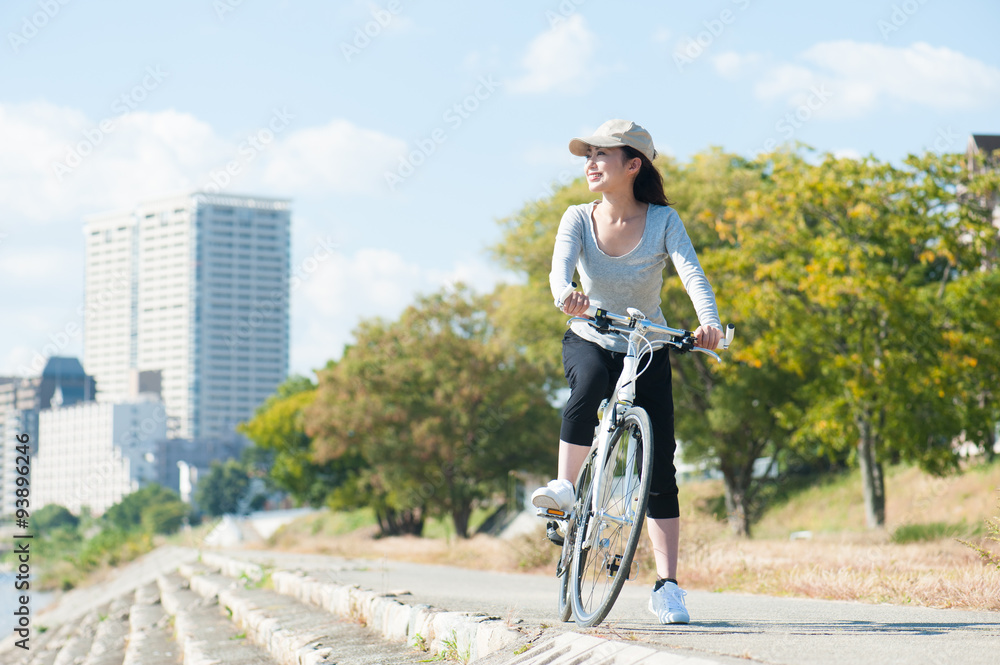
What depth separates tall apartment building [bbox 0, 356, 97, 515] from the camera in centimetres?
12253

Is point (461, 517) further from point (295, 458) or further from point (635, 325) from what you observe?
point (635, 325)

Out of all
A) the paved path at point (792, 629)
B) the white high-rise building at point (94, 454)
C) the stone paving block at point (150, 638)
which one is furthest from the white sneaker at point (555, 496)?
the white high-rise building at point (94, 454)

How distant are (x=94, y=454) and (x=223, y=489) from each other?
53.2 meters

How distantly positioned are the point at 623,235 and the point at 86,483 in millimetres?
151517

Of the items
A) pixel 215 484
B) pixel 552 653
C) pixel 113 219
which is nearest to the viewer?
pixel 552 653

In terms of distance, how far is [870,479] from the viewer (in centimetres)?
1955

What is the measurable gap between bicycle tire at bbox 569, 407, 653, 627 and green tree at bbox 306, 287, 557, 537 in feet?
88.7

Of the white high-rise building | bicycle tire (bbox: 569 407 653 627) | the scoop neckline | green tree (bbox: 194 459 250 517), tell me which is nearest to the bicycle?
bicycle tire (bbox: 569 407 653 627)

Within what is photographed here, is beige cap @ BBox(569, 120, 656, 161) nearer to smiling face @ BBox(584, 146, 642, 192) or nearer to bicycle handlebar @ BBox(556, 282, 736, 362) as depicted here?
smiling face @ BBox(584, 146, 642, 192)

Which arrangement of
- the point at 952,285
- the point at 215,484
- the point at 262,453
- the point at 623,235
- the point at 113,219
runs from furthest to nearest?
the point at 113,219 → the point at 215,484 → the point at 262,453 → the point at 952,285 → the point at 623,235

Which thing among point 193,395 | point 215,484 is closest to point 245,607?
point 215,484

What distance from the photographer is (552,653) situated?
2982 millimetres

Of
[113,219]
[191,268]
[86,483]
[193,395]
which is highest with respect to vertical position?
[113,219]

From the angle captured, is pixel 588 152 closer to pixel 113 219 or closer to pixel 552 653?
pixel 552 653
